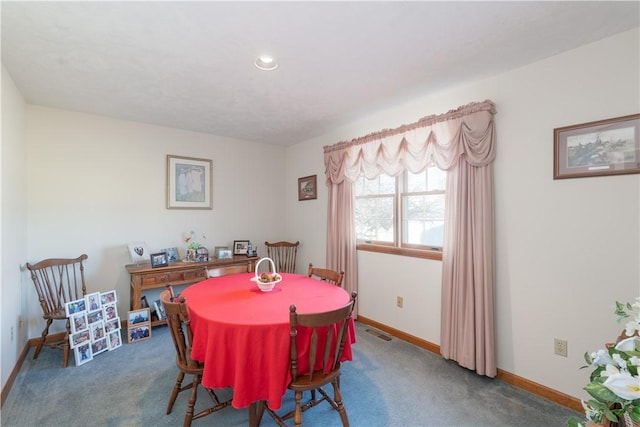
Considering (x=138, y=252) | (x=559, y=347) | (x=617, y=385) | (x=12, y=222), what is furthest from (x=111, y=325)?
(x=559, y=347)

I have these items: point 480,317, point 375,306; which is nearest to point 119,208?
point 375,306

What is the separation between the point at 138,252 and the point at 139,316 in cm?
75

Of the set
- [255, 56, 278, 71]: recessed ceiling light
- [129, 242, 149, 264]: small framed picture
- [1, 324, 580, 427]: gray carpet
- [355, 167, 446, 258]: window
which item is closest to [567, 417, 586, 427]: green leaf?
[1, 324, 580, 427]: gray carpet

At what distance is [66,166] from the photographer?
317 cm

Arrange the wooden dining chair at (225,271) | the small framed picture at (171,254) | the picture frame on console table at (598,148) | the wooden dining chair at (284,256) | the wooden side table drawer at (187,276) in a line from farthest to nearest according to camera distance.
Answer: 1. the wooden dining chair at (284,256)
2. the small framed picture at (171,254)
3. the wooden side table drawer at (187,276)
4. the wooden dining chair at (225,271)
5. the picture frame on console table at (598,148)

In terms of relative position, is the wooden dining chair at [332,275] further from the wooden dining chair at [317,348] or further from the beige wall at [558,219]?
the beige wall at [558,219]

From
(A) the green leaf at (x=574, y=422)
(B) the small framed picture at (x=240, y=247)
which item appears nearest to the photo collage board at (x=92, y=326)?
(B) the small framed picture at (x=240, y=247)

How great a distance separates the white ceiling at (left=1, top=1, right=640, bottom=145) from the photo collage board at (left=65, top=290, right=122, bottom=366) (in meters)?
2.05

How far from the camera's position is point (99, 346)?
2852 millimetres

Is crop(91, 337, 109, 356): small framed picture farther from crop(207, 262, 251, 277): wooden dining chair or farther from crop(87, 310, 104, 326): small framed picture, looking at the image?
crop(207, 262, 251, 277): wooden dining chair

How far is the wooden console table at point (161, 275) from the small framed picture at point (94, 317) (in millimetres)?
318

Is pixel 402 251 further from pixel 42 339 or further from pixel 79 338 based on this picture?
pixel 42 339

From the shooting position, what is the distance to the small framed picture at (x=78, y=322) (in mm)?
2695

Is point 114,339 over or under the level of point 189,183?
under
